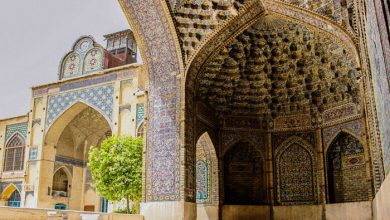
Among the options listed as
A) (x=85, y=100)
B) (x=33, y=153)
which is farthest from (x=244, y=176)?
(x=33, y=153)

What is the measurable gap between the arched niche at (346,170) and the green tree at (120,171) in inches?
177

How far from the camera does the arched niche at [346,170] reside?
8609mm

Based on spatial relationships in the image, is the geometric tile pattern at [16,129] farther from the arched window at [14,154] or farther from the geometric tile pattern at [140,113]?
the geometric tile pattern at [140,113]

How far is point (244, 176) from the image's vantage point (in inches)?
381

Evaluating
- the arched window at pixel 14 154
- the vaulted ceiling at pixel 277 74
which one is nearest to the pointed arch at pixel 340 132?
the vaulted ceiling at pixel 277 74

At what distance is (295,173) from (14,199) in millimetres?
11812

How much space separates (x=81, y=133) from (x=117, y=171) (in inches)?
276

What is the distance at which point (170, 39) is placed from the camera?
812 cm

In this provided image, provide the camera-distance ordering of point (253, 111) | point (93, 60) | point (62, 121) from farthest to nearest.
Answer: point (93, 60) → point (62, 121) → point (253, 111)

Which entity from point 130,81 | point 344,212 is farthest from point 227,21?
point 130,81

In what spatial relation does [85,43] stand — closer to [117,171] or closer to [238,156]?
[117,171]

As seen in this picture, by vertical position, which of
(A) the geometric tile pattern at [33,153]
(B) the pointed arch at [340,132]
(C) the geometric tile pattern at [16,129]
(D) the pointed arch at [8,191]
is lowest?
(D) the pointed arch at [8,191]

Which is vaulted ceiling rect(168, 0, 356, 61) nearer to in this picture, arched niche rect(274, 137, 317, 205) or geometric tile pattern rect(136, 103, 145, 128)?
arched niche rect(274, 137, 317, 205)

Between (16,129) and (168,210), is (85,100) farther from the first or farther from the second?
Result: (168,210)
